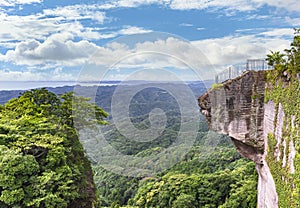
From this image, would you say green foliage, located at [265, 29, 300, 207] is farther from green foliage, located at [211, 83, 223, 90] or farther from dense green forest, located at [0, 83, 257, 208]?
dense green forest, located at [0, 83, 257, 208]

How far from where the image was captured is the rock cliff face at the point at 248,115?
10.6m

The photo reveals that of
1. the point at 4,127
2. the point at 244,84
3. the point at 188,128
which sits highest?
Result: the point at 244,84

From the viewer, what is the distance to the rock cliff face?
1065cm

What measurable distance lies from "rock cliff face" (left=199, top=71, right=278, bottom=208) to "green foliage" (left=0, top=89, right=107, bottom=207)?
21.9ft

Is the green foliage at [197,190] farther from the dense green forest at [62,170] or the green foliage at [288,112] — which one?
the green foliage at [288,112]

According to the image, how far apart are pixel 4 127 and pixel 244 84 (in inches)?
398

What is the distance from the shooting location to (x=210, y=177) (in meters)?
33.5

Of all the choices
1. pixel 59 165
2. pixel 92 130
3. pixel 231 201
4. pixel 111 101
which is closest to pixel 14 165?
pixel 59 165

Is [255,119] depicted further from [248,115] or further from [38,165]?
[38,165]

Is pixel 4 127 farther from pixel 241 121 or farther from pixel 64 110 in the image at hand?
pixel 241 121

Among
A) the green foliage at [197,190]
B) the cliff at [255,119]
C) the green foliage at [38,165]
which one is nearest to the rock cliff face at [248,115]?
the cliff at [255,119]

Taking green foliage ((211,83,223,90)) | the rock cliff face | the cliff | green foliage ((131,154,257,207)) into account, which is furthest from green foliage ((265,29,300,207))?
green foliage ((131,154,257,207))

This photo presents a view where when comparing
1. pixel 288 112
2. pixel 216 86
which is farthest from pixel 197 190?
pixel 288 112

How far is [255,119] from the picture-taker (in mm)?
10797
